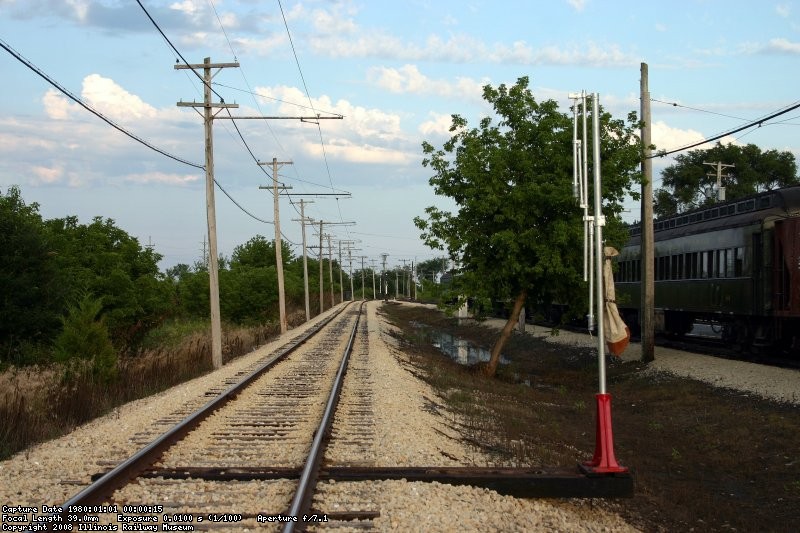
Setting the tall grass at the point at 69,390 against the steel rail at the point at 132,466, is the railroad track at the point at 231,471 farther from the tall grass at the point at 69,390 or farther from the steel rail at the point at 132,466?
the tall grass at the point at 69,390

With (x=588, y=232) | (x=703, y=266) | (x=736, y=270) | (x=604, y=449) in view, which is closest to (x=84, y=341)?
(x=588, y=232)

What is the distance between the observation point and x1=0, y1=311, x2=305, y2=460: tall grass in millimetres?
11062

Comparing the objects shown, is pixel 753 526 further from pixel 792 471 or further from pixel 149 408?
pixel 149 408

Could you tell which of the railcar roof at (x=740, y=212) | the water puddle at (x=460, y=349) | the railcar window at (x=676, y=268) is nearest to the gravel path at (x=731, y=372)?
the railcar window at (x=676, y=268)

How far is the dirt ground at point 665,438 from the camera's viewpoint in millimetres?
9445

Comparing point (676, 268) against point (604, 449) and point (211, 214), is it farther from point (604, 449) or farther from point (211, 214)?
point (604, 449)

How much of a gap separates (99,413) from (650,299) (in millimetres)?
14753

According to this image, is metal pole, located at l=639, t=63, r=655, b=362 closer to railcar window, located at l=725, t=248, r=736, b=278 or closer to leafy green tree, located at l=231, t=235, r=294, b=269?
railcar window, located at l=725, t=248, r=736, b=278

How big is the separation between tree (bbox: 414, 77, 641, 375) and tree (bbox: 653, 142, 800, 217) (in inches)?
1510

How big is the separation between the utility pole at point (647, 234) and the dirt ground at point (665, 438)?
2.80 feet

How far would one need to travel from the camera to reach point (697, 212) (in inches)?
1055

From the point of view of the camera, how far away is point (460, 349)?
3869 centimetres

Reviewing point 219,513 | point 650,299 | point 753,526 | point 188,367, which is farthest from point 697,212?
point 219,513

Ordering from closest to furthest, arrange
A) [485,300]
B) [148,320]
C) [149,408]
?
[149,408]
[485,300]
[148,320]
